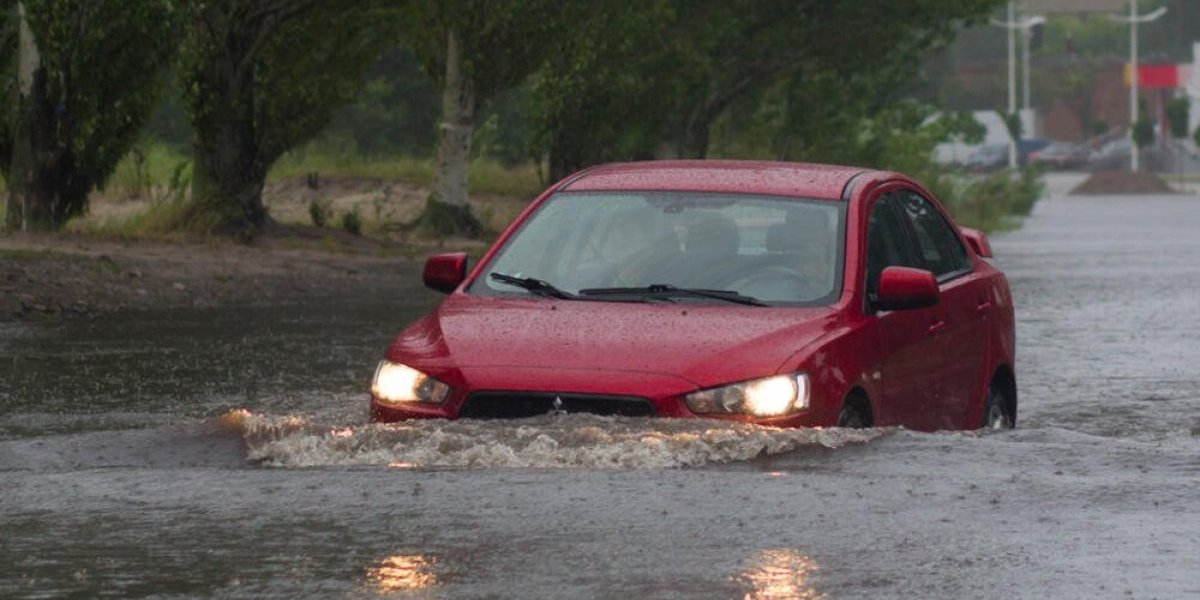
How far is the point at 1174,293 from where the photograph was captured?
2681cm

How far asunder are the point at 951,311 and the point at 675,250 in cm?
128

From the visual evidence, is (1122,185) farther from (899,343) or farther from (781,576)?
(781,576)

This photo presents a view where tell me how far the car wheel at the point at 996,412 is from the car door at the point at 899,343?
0.75 meters

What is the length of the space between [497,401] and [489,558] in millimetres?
2017

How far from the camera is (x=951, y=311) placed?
1130cm

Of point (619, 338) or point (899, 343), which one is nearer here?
point (619, 338)

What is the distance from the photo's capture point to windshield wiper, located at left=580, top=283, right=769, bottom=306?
1029 cm

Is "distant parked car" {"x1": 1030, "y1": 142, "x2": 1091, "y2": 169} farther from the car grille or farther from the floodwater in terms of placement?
the car grille

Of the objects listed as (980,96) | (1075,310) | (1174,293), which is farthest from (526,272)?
(980,96)

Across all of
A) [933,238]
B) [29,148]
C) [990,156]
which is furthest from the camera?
[990,156]

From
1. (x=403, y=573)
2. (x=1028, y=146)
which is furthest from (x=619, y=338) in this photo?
(x=1028, y=146)

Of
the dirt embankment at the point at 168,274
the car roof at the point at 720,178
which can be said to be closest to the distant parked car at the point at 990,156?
the dirt embankment at the point at 168,274

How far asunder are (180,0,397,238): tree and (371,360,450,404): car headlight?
18024mm

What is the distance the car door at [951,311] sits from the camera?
11.1 m
